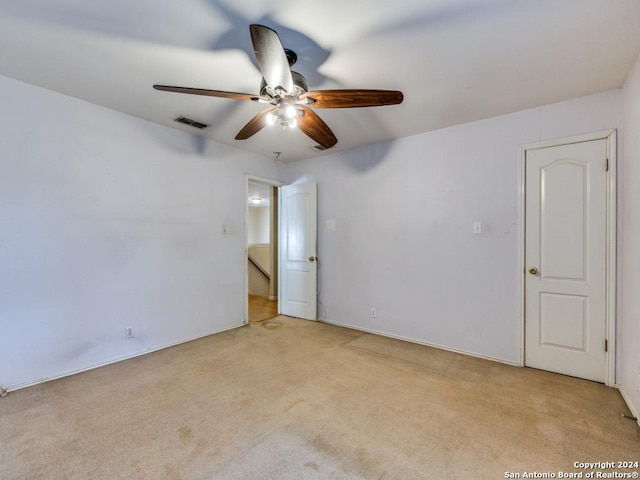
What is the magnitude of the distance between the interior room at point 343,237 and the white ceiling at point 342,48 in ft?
0.05

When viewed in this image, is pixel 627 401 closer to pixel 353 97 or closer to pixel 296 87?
pixel 353 97

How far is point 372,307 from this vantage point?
374 cm

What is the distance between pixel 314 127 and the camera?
92.9 inches

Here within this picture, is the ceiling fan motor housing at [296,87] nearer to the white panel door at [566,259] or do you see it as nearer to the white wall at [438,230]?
the white wall at [438,230]

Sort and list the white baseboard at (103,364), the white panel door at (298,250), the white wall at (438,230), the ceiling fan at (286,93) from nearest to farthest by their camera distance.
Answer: the ceiling fan at (286,93)
the white baseboard at (103,364)
the white wall at (438,230)
the white panel door at (298,250)

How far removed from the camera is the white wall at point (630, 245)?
196 cm

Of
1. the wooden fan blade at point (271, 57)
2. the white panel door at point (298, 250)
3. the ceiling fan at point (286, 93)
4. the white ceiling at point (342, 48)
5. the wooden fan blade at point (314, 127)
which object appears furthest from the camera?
the white panel door at point (298, 250)

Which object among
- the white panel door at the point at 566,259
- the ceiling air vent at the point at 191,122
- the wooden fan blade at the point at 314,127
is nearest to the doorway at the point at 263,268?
the ceiling air vent at the point at 191,122

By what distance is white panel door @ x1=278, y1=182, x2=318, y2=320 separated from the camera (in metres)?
4.26

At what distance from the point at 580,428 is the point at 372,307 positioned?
216cm

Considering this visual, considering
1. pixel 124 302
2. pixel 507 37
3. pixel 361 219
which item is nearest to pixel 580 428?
pixel 507 37

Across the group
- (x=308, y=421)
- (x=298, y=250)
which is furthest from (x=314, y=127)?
(x=298, y=250)

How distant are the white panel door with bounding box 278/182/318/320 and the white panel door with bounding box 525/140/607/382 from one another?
2.55 m

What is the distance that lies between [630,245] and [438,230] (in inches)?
57.7
